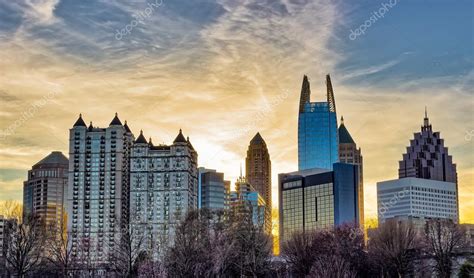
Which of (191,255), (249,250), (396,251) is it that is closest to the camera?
(396,251)

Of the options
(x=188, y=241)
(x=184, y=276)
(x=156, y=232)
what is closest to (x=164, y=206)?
(x=156, y=232)

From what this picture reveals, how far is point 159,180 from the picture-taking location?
18025cm

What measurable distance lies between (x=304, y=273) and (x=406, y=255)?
33.4ft

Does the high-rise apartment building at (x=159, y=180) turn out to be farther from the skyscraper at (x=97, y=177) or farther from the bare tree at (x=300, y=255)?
the bare tree at (x=300, y=255)

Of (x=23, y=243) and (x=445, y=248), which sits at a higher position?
(x=23, y=243)

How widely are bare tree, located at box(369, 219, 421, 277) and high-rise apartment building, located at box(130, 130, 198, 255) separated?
3741 inches

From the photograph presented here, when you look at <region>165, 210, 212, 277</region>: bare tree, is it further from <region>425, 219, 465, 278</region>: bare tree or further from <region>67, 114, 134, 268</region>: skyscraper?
<region>67, 114, 134, 268</region>: skyscraper

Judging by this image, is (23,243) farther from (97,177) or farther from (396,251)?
(97,177)

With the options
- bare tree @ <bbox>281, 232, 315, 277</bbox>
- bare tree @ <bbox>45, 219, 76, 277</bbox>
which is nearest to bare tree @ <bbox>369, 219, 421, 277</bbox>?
bare tree @ <bbox>281, 232, 315, 277</bbox>

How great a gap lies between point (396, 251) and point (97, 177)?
11198 cm

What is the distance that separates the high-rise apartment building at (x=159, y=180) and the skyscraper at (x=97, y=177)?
2.97 m

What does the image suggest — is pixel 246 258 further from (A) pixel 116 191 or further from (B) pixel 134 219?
(A) pixel 116 191

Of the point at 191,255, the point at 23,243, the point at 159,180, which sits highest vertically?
the point at 159,180

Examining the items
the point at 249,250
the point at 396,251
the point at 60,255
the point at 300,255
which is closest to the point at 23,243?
the point at 60,255
